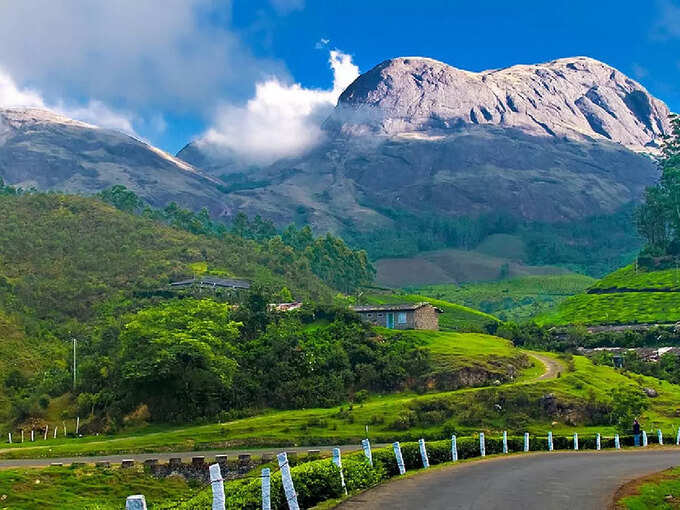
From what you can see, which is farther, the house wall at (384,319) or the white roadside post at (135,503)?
the house wall at (384,319)

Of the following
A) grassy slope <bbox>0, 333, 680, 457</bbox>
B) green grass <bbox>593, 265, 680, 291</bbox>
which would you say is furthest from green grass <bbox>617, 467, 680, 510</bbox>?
green grass <bbox>593, 265, 680, 291</bbox>

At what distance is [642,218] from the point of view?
166 metres

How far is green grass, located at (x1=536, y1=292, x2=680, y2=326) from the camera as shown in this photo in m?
116

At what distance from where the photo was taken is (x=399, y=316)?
10125 cm

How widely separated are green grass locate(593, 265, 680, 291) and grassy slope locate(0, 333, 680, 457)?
204 feet

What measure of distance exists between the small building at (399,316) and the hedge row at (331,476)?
6157cm

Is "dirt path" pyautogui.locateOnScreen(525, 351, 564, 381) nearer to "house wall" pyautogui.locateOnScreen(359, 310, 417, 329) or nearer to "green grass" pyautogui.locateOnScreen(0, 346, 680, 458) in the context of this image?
"green grass" pyautogui.locateOnScreen(0, 346, 680, 458)

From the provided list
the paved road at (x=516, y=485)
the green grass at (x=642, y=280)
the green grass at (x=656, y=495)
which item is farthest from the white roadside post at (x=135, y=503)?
the green grass at (x=642, y=280)

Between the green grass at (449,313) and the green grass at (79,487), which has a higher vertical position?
the green grass at (449,313)

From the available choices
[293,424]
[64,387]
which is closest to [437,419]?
[293,424]

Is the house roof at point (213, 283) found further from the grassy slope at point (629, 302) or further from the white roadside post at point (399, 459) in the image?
the white roadside post at point (399, 459)

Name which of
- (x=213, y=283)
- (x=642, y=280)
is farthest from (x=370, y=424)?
(x=642, y=280)

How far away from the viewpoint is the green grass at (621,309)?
11650 cm

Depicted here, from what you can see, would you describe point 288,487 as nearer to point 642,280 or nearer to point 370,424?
point 370,424
